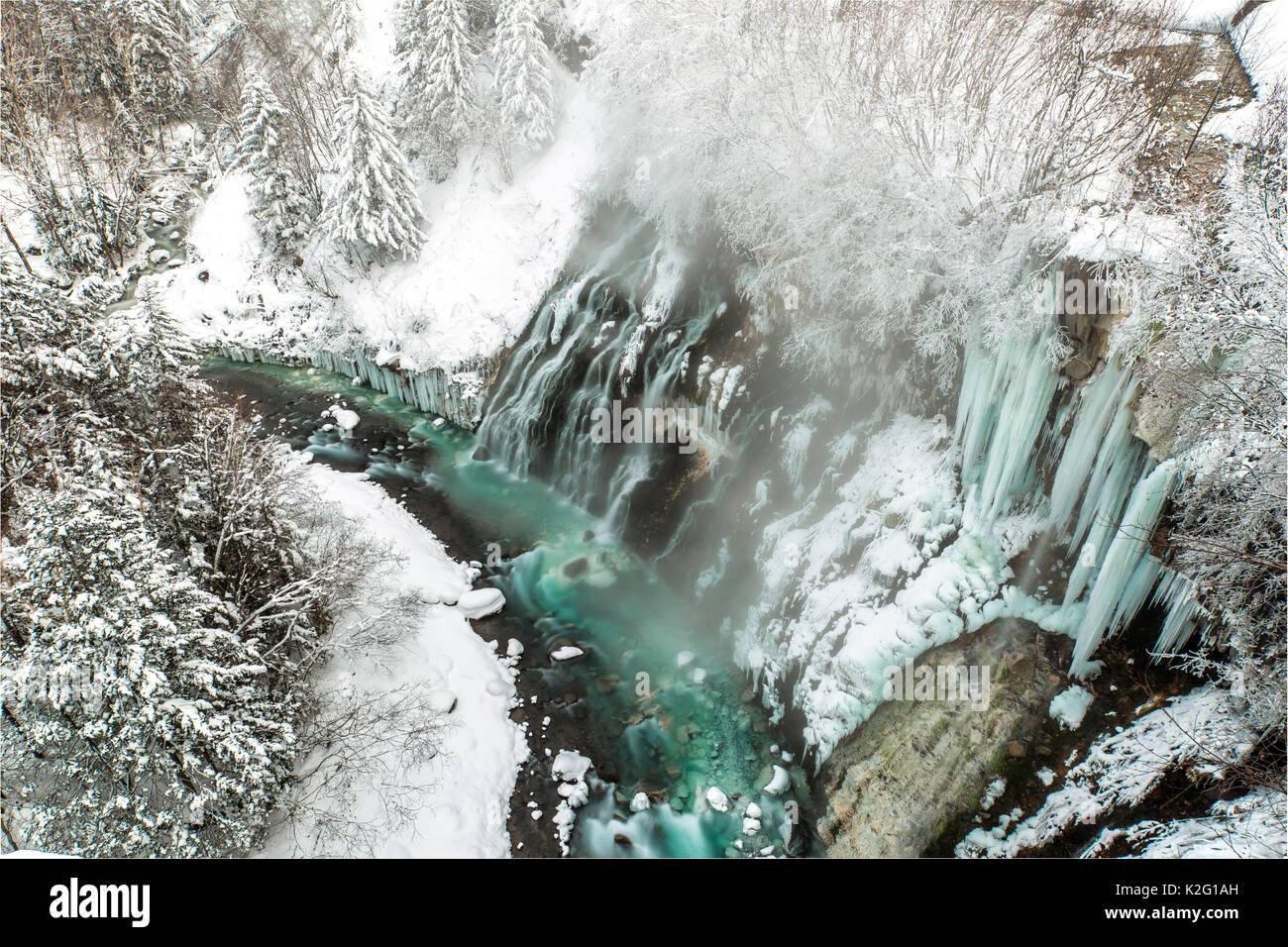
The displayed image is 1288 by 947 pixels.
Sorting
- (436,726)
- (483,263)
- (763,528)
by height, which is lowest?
(436,726)

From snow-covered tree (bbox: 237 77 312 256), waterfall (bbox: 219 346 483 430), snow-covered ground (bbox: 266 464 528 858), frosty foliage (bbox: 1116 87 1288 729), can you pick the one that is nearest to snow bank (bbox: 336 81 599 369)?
waterfall (bbox: 219 346 483 430)

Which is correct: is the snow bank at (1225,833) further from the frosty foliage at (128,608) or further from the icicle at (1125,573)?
the frosty foliage at (128,608)

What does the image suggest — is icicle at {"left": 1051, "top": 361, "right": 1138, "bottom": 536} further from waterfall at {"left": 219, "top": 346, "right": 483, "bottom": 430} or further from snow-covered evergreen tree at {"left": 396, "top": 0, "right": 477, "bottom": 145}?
snow-covered evergreen tree at {"left": 396, "top": 0, "right": 477, "bottom": 145}

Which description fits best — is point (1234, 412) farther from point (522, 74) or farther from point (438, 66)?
point (438, 66)

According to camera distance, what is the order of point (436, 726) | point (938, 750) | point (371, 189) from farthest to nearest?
point (371, 189)
point (436, 726)
point (938, 750)

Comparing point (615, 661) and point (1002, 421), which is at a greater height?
point (1002, 421)

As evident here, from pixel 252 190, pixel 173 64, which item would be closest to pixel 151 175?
pixel 173 64

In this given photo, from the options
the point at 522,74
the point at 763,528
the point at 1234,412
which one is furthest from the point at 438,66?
the point at 1234,412
